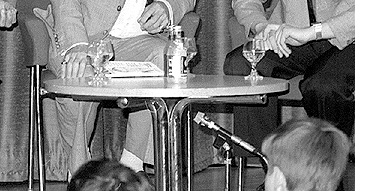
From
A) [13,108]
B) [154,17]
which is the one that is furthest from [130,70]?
[13,108]

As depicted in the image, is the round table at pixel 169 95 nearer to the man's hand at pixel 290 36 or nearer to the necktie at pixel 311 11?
the man's hand at pixel 290 36

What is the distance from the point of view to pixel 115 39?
3.05 m

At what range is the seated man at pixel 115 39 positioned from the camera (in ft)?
9.45

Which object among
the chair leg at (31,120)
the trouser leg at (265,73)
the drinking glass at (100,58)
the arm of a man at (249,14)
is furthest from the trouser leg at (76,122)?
the arm of a man at (249,14)

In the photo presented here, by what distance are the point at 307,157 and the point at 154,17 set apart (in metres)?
1.45

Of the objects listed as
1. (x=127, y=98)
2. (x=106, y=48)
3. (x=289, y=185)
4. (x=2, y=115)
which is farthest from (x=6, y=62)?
(x=289, y=185)

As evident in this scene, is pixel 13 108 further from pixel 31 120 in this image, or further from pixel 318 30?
pixel 318 30

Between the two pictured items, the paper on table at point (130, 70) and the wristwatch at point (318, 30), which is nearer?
the paper on table at point (130, 70)

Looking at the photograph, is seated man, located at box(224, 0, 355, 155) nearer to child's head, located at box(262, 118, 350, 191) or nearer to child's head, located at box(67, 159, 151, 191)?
child's head, located at box(262, 118, 350, 191)

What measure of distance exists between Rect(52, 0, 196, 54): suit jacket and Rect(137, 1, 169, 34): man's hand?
99mm

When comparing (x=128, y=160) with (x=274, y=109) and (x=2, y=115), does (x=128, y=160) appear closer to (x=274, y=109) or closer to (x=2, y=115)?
(x=274, y=109)

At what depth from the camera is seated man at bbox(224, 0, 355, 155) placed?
2596 millimetres

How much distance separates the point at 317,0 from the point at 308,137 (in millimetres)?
1498

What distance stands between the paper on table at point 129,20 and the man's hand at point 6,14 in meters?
0.42
